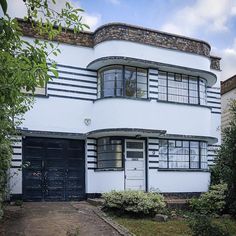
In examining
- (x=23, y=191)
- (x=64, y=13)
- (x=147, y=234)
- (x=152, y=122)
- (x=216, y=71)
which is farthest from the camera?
(x=216, y=71)

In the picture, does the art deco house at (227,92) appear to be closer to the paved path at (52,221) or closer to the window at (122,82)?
the window at (122,82)

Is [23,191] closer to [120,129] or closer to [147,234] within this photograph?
[120,129]

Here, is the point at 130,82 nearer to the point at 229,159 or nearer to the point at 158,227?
the point at 229,159

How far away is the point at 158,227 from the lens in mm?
13383

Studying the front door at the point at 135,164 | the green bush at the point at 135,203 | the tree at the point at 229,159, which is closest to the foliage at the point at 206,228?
the tree at the point at 229,159

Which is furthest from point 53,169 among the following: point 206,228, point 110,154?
point 206,228

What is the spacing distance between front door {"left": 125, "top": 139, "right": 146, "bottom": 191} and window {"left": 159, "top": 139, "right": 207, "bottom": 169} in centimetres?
108

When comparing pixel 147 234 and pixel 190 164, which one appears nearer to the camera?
pixel 147 234

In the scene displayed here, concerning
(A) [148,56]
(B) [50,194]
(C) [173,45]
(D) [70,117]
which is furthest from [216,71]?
(B) [50,194]

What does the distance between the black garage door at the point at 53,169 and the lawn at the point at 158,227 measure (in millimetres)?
5439

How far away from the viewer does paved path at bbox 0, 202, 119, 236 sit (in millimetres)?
12211

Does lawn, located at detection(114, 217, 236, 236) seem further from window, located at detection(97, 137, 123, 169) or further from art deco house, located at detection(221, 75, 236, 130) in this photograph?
art deco house, located at detection(221, 75, 236, 130)

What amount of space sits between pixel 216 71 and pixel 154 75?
18.2 feet

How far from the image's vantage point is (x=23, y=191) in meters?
18.6
